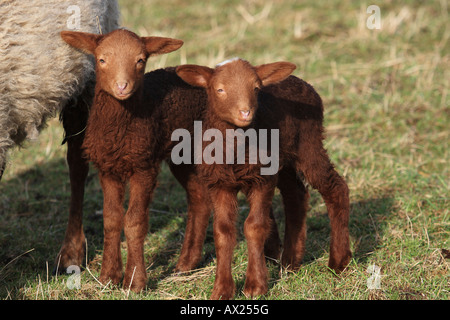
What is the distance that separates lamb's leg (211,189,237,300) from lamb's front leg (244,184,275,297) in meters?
0.11

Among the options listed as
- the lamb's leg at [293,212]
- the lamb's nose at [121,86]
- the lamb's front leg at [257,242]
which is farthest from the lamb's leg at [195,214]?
the lamb's nose at [121,86]

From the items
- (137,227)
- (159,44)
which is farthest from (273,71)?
(137,227)

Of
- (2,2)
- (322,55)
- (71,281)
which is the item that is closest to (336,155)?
(322,55)

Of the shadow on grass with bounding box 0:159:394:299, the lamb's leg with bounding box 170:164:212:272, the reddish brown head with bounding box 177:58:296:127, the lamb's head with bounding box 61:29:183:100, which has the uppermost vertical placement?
the lamb's head with bounding box 61:29:183:100

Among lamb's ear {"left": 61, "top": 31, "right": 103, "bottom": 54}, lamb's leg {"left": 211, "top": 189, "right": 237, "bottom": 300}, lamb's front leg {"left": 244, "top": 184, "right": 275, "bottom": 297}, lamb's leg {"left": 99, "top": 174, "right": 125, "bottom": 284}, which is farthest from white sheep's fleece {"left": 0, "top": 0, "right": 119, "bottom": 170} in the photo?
lamb's front leg {"left": 244, "top": 184, "right": 275, "bottom": 297}

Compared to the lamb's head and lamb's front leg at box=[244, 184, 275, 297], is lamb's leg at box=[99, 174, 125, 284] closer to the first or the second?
the lamb's head

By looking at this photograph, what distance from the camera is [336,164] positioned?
6988 mm

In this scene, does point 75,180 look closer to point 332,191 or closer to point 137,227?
point 137,227

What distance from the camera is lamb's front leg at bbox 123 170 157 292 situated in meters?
4.51

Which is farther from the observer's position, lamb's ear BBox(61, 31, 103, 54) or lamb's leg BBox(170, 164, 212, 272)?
lamb's leg BBox(170, 164, 212, 272)

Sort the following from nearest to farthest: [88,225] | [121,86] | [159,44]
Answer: [121,86] < [159,44] < [88,225]

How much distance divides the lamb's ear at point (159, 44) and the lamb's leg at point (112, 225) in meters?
0.93

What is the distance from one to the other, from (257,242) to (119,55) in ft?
4.99

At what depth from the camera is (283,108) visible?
4.66m
